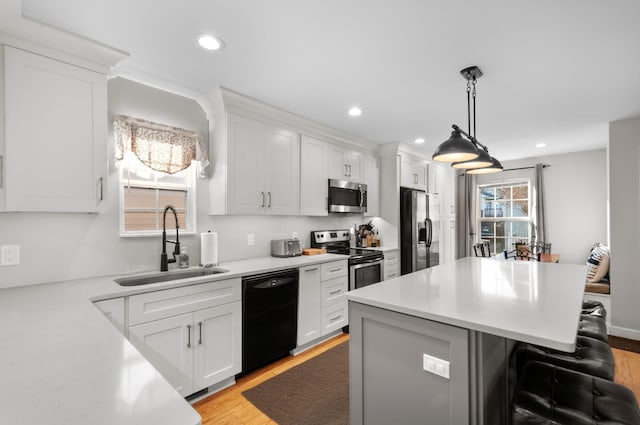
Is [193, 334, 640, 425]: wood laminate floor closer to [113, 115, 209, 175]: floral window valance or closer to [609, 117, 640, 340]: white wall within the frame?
[609, 117, 640, 340]: white wall

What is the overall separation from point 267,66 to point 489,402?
97.3 inches

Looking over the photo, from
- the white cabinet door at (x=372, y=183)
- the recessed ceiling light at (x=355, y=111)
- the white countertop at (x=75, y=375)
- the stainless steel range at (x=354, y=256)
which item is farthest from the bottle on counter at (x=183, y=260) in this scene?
the white cabinet door at (x=372, y=183)

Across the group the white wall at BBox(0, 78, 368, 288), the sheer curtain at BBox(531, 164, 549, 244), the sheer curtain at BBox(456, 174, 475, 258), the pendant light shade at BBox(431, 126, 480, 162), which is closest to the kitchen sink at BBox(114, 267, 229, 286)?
the white wall at BBox(0, 78, 368, 288)

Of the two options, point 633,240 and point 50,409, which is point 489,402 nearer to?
point 50,409

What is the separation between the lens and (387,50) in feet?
6.93

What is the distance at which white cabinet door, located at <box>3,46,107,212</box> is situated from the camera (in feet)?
5.78

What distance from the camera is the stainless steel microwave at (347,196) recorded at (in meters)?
3.95

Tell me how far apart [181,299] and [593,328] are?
9.07 feet

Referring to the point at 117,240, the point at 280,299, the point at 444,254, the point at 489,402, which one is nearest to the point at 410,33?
the point at 489,402

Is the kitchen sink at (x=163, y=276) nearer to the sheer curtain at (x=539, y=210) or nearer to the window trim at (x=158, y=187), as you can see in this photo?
the window trim at (x=158, y=187)

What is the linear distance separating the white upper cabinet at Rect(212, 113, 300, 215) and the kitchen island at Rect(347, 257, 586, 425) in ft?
5.48

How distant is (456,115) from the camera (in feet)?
11.2

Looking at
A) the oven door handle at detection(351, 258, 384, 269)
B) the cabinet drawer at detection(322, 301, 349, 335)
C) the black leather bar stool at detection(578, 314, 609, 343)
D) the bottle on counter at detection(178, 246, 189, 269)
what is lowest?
the cabinet drawer at detection(322, 301, 349, 335)

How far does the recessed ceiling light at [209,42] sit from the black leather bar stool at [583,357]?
2670 mm
